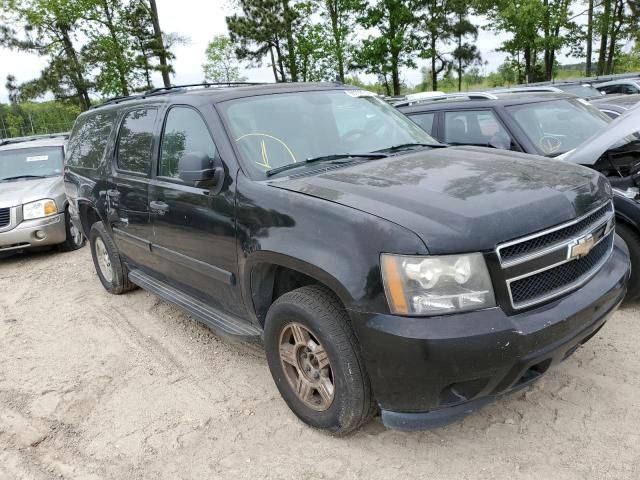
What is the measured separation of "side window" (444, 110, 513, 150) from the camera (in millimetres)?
5367

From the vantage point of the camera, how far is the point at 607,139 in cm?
413

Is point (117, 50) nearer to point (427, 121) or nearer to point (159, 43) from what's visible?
point (159, 43)

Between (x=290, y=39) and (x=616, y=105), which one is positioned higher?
(x=290, y=39)

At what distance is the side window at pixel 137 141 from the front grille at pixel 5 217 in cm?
361

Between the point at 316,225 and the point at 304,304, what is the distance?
42 centimetres

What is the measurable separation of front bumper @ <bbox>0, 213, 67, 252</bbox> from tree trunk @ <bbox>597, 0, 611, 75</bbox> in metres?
28.5

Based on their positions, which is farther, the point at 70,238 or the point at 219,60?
the point at 219,60

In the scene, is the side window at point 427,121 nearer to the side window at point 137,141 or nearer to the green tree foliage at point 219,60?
the side window at point 137,141

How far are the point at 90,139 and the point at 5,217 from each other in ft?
9.13

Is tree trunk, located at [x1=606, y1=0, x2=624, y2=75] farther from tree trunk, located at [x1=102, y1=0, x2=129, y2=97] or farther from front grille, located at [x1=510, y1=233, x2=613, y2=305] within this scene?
front grille, located at [x1=510, y1=233, x2=613, y2=305]

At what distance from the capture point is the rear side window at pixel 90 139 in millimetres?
5013

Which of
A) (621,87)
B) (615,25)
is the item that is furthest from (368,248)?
(615,25)

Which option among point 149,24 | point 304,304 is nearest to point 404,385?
point 304,304

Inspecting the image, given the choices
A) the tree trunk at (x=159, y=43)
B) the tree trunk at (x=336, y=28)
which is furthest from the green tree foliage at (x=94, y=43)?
the tree trunk at (x=336, y=28)
